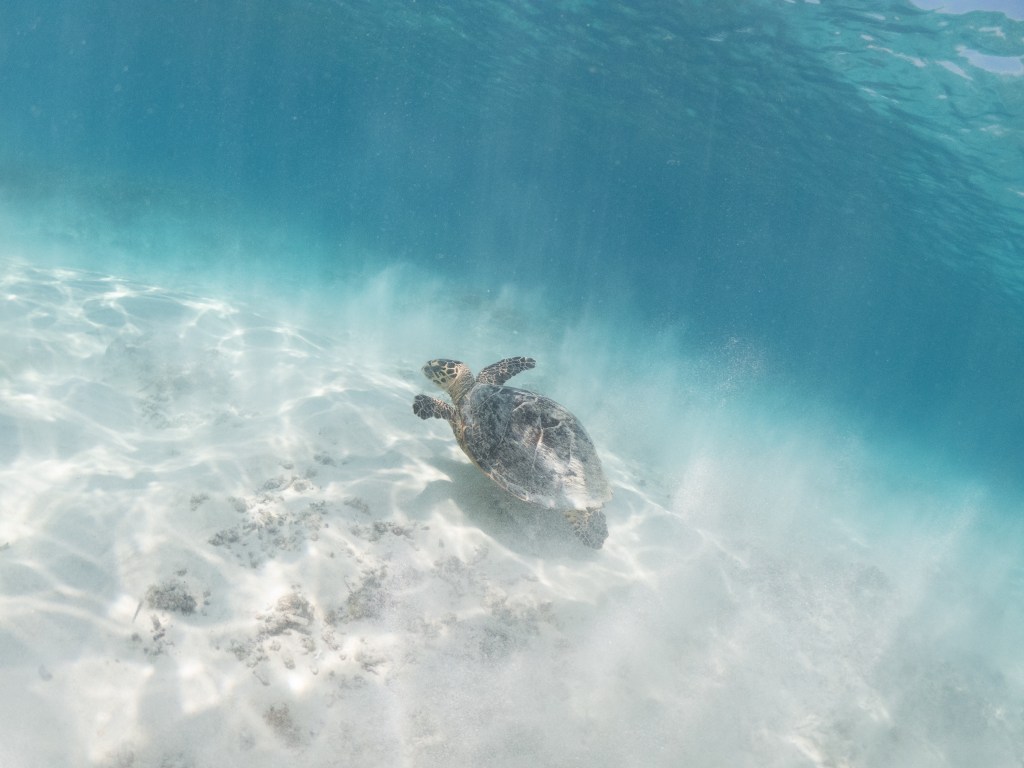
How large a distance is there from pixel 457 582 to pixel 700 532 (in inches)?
167

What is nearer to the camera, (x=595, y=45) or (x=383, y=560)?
Result: (x=383, y=560)

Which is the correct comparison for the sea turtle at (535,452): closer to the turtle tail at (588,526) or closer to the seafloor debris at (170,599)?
the turtle tail at (588,526)

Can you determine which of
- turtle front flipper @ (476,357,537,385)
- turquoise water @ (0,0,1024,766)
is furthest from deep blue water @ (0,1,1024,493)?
turtle front flipper @ (476,357,537,385)

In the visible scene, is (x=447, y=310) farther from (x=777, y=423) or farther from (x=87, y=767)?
(x=87, y=767)

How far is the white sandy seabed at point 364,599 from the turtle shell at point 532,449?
2.44 ft

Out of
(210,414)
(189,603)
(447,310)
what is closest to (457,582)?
(189,603)

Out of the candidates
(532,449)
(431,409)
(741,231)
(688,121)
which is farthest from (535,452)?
(741,231)

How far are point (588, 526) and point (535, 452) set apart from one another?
1006mm

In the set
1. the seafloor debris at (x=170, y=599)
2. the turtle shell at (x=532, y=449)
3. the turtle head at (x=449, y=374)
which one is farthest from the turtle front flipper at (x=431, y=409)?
the seafloor debris at (x=170, y=599)

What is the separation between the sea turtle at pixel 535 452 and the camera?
5.09 m

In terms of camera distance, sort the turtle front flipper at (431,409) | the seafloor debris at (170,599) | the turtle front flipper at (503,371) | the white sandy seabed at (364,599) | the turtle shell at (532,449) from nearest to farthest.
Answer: the white sandy seabed at (364,599) < the seafloor debris at (170,599) < the turtle shell at (532,449) < the turtle front flipper at (431,409) < the turtle front flipper at (503,371)

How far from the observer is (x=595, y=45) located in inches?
916

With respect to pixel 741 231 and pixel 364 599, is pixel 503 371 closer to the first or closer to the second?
pixel 364 599

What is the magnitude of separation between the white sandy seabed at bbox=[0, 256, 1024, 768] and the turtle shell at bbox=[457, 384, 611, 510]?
29.2 inches
